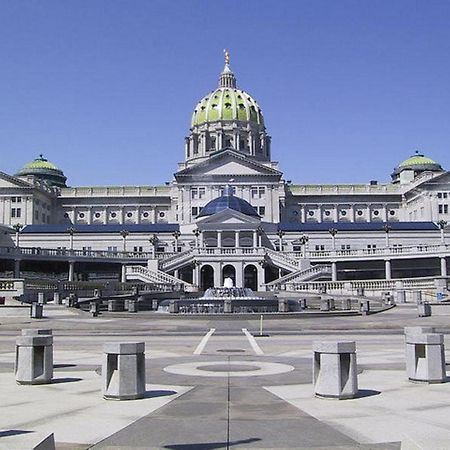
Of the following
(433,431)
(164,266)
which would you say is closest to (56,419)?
(433,431)

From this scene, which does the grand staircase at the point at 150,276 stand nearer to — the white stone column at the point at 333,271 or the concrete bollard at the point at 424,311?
the white stone column at the point at 333,271

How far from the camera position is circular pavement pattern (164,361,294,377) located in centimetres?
1708

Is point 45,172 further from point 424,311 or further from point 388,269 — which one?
point 424,311

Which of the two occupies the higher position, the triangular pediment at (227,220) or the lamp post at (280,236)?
the triangular pediment at (227,220)

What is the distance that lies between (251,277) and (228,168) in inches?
1740

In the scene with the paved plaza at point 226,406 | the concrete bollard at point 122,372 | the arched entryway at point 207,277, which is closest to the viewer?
the paved plaza at point 226,406

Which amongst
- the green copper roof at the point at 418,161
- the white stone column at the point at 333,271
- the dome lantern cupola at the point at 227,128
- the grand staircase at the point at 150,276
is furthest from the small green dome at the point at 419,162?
the grand staircase at the point at 150,276

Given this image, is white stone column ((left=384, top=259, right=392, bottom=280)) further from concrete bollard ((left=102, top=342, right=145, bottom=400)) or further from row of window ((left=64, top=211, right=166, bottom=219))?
concrete bollard ((left=102, top=342, right=145, bottom=400))

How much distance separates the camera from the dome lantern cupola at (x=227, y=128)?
185m

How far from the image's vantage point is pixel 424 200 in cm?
15862

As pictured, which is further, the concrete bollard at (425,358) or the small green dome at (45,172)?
the small green dome at (45,172)

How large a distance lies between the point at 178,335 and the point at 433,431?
21157 mm

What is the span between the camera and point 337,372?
13.5 m

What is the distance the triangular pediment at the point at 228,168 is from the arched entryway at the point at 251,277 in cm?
4263
